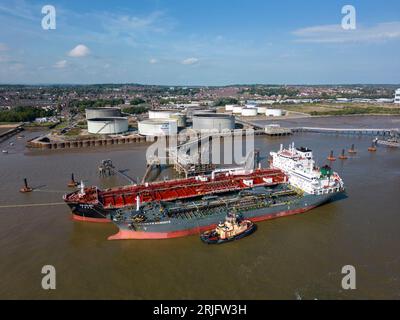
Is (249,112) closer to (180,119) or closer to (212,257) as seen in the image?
(180,119)

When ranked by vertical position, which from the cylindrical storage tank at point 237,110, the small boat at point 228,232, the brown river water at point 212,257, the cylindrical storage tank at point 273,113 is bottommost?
the brown river water at point 212,257

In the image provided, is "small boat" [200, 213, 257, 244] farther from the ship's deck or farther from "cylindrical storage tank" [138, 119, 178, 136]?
"cylindrical storage tank" [138, 119, 178, 136]

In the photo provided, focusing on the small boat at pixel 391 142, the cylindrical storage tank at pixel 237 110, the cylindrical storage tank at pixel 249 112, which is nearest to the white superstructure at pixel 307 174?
the small boat at pixel 391 142

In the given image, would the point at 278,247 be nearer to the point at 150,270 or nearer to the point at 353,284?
the point at 353,284

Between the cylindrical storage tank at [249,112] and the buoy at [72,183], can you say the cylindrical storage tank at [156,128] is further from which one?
the cylindrical storage tank at [249,112]

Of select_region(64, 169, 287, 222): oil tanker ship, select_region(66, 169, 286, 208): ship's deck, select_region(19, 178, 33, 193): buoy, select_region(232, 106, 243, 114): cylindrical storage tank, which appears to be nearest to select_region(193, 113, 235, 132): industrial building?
select_region(64, 169, 287, 222): oil tanker ship

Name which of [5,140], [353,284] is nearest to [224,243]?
[353,284]
